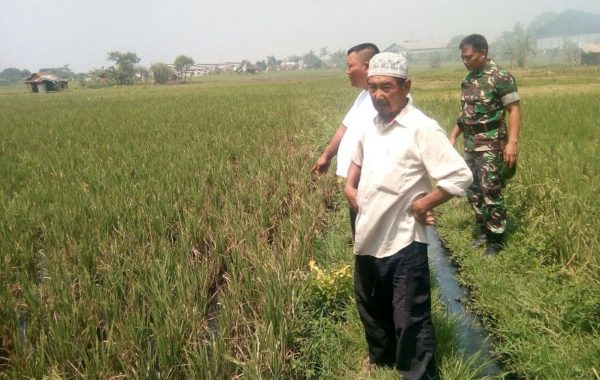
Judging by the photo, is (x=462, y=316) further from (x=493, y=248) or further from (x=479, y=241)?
(x=479, y=241)

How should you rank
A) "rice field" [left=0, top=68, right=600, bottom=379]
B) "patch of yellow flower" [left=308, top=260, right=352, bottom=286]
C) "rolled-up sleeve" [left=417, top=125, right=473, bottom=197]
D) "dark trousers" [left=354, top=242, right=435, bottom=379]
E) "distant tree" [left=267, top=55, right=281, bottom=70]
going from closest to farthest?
"rolled-up sleeve" [left=417, top=125, right=473, bottom=197] < "dark trousers" [left=354, top=242, right=435, bottom=379] < "rice field" [left=0, top=68, right=600, bottom=379] < "patch of yellow flower" [left=308, top=260, right=352, bottom=286] < "distant tree" [left=267, top=55, right=281, bottom=70]

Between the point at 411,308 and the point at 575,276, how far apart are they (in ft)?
5.42

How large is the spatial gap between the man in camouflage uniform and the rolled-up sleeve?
2023 millimetres

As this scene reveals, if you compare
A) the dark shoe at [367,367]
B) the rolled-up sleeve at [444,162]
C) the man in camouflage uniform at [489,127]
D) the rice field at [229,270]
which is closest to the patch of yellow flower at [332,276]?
the rice field at [229,270]

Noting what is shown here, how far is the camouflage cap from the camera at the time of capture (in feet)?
6.12

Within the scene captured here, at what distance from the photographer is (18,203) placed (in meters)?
4.45

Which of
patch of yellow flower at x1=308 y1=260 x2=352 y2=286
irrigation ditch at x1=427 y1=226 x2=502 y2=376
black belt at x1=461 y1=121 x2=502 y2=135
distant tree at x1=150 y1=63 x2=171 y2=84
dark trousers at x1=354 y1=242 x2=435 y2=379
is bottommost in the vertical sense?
irrigation ditch at x1=427 y1=226 x2=502 y2=376

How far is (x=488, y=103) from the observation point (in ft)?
11.9

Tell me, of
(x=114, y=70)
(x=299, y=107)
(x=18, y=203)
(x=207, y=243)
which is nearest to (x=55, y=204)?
(x=18, y=203)

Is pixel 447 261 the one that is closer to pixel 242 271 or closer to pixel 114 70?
pixel 242 271

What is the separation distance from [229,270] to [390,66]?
2.05m

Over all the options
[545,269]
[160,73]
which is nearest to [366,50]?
[545,269]

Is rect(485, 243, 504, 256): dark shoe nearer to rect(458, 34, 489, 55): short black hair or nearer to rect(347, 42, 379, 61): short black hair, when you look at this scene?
rect(458, 34, 489, 55): short black hair

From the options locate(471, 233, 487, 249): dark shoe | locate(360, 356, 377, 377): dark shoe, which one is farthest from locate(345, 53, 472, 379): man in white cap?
locate(471, 233, 487, 249): dark shoe
